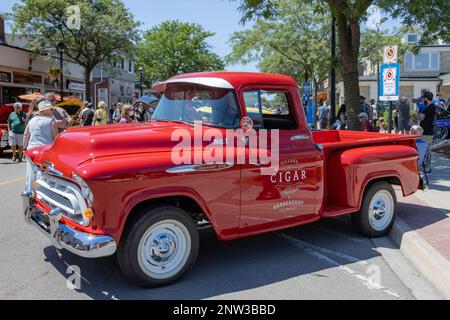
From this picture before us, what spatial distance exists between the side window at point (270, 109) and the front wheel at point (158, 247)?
141cm

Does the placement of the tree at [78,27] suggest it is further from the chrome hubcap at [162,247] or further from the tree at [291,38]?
the chrome hubcap at [162,247]

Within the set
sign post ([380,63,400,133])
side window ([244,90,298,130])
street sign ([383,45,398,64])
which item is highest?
street sign ([383,45,398,64])

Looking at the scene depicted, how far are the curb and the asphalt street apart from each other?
0.31ft

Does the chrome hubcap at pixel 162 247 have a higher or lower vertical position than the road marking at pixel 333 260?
higher

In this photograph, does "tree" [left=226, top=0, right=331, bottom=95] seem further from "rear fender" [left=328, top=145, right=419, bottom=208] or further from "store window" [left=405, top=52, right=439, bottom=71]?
"rear fender" [left=328, top=145, right=419, bottom=208]

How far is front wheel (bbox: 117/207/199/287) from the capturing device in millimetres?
4043

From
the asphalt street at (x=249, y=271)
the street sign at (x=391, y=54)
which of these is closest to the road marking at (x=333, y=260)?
the asphalt street at (x=249, y=271)

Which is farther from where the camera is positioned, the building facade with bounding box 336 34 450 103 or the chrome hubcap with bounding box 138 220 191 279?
the building facade with bounding box 336 34 450 103

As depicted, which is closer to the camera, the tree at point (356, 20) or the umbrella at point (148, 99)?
the umbrella at point (148, 99)

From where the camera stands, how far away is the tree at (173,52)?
4853 cm

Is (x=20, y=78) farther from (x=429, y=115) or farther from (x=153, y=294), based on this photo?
(x=153, y=294)

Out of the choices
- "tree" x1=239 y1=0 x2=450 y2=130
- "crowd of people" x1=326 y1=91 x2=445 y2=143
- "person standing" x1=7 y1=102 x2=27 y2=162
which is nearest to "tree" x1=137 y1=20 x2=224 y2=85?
"crowd of people" x1=326 y1=91 x2=445 y2=143

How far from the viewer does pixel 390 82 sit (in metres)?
9.62

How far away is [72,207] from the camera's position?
411cm
